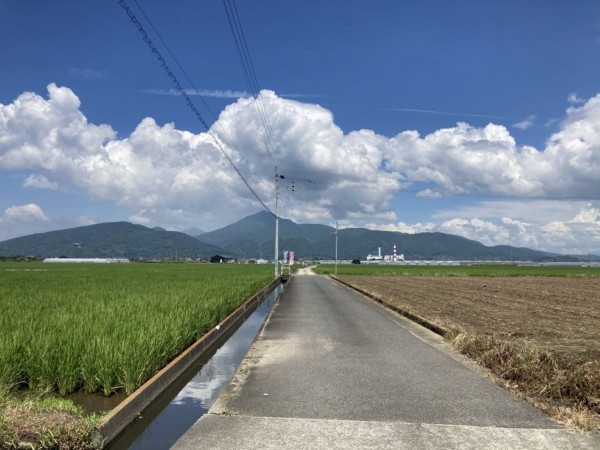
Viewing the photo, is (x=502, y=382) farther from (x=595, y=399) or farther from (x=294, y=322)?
(x=294, y=322)

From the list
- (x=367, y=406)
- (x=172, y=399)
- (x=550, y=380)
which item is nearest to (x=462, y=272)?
(x=550, y=380)

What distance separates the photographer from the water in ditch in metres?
5.39

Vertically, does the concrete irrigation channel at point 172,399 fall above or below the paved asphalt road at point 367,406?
below

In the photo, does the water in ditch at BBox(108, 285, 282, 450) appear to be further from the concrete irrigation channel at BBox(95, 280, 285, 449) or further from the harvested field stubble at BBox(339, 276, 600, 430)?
the harvested field stubble at BBox(339, 276, 600, 430)

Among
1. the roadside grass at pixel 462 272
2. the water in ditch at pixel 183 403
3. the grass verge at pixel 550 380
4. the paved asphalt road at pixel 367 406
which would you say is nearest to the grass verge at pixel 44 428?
the water in ditch at pixel 183 403

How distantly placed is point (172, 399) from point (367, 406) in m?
2.89

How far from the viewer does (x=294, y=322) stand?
14.9 metres

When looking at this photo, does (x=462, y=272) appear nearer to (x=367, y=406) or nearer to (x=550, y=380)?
(x=550, y=380)

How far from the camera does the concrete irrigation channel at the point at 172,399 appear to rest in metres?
5.29

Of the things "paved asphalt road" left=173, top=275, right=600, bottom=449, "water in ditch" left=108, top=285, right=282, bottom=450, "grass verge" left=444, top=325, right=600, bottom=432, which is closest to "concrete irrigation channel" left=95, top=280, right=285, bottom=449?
"water in ditch" left=108, top=285, right=282, bottom=450

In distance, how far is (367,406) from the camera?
5.94 metres

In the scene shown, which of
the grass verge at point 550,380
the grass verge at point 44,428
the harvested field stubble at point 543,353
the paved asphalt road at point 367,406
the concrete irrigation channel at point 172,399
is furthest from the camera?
the harvested field stubble at point 543,353

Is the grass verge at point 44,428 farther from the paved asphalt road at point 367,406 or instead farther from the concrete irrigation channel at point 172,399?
the paved asphalt road at point 367,406

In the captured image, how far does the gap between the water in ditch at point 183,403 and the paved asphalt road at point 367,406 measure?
401 millimetres
